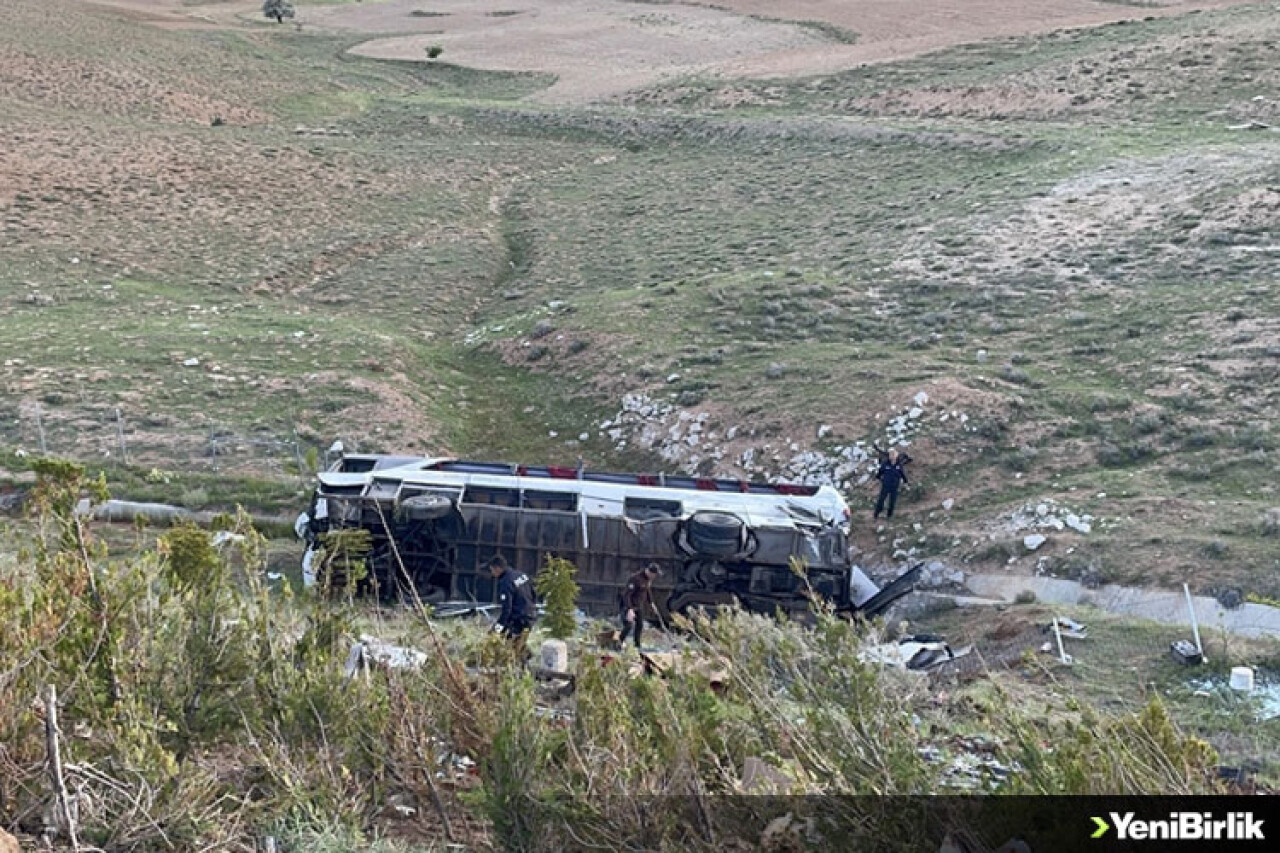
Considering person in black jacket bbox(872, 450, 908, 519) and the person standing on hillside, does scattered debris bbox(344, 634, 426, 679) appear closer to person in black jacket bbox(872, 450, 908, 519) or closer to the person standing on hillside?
the person standing on hillside

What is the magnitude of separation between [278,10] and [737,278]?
7219 cm

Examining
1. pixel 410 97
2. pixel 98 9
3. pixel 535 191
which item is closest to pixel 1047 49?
pixel 535 191

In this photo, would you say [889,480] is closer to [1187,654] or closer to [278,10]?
[1187,654]

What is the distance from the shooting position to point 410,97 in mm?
70438

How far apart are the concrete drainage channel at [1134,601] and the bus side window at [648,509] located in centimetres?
421

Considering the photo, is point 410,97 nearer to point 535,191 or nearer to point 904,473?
point 535,191

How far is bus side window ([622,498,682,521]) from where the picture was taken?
18.8 m

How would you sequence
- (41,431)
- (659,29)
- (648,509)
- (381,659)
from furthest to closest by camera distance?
(659,29), (41,431), (648,509), (381,659)

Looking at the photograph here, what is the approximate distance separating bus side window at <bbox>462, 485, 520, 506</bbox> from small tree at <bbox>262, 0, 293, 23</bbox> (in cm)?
8566

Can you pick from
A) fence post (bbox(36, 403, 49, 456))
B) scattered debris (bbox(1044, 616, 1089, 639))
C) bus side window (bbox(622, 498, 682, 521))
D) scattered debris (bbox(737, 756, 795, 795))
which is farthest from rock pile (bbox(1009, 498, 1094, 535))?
fence post (bbox(36, 403, 49, 456))

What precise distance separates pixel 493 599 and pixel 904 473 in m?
7.79

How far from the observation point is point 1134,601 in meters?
18.0

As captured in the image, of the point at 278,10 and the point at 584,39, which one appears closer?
the point at 584,39

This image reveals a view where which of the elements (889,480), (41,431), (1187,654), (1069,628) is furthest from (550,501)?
(41,431)
